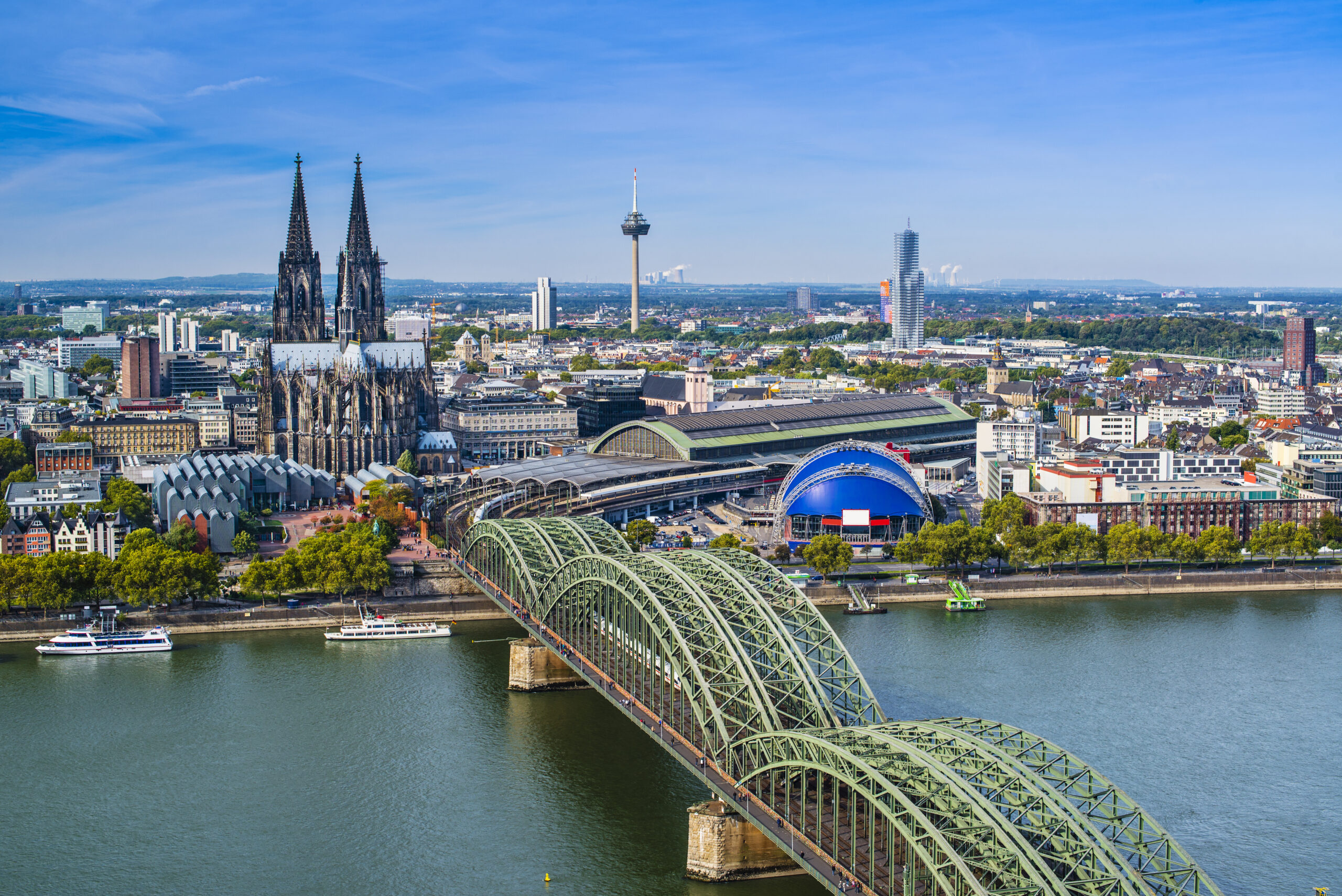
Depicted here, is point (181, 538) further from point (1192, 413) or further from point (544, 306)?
point (544, 306)

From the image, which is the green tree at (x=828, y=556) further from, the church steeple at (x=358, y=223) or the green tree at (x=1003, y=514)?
the church steeple at (x=358, y=223)

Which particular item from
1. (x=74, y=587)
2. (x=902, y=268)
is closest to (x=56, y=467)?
(x=74, y=587)

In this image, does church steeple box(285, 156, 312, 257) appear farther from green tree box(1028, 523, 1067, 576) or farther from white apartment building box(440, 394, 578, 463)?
green tree box(1028, 523, 1067, 576)

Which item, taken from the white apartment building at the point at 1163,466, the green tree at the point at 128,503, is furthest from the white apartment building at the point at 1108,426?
the green tree at the point at 128,503

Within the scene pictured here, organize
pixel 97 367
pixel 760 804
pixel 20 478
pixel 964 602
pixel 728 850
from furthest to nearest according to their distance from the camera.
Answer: pixel 97 367
pixel 20 478
pixel 964 602
pixel 728 850
pixel 760 804

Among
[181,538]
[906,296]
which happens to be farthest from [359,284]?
[906,296]

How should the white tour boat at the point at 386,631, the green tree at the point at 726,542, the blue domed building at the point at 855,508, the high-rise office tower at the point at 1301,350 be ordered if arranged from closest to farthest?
the white tour boat at the point at 386,631
the green tree at the point at 726,542
the blue domed building at the point at 855,508
the high-rise office tower at the point at 1301,350

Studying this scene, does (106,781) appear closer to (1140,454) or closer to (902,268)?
(1140,454)
